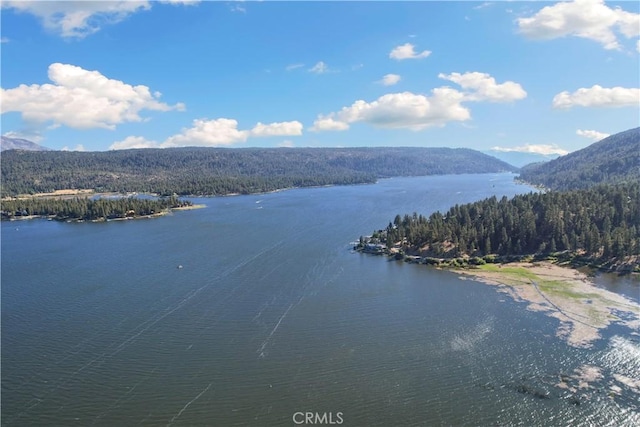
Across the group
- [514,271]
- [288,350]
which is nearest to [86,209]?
[288,350]

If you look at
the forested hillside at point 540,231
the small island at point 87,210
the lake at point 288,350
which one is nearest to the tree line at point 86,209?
the small island at point 87,210

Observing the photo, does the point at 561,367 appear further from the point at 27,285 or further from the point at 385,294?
the point at 27,285

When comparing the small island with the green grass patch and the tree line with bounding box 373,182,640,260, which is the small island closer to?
the tree line with bounding box 373,182,640,260

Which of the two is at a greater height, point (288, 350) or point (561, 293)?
point (561, 293)

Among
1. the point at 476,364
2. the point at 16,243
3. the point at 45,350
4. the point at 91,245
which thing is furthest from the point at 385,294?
the point at 16,243

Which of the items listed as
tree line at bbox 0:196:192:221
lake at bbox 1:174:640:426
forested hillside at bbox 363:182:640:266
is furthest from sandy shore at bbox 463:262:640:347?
tree line at bbox 0:196:192:221

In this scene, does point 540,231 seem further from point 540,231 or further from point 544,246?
point 544,246

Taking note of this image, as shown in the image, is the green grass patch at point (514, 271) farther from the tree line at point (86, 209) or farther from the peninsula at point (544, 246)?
the tree line at point (86, 209)
